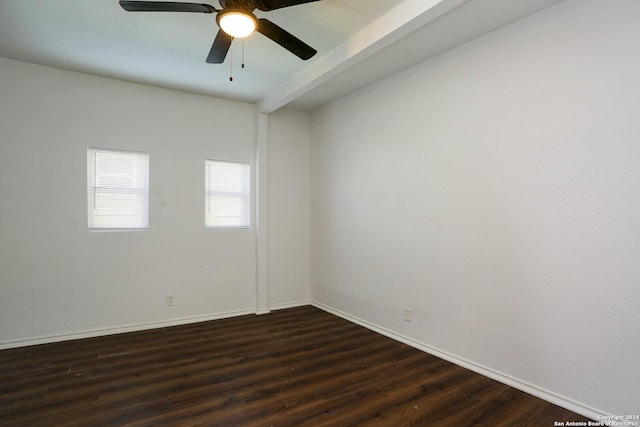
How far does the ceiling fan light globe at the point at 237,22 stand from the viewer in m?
1.99

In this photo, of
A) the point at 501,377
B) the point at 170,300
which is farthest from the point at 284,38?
the point at 170,300

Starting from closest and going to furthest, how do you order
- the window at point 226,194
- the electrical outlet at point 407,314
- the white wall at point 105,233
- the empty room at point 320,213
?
the empty room at point 320,213 → the white wall at point 105,233 → the electrical outlet at point 407,314 → the window at point 226,194

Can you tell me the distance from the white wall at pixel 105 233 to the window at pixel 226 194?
12 cm

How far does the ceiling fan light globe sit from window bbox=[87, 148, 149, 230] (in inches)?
93.7

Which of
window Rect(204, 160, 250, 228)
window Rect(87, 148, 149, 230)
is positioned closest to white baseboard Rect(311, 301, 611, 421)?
window Rect(204, 160, 250, 228)

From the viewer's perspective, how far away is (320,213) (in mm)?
4832

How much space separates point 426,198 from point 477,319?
114 cm

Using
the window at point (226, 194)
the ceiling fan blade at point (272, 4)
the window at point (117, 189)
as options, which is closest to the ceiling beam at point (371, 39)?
the ceiling fan blade at point (272, 4)

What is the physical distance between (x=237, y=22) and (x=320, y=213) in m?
3.05

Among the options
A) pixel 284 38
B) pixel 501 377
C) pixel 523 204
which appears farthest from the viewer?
pixel 501 377

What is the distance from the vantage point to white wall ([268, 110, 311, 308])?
186 inches

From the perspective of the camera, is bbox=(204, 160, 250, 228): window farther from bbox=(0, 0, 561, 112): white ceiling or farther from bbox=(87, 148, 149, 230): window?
bbox=(0, 0, 561, 112): white ceiling

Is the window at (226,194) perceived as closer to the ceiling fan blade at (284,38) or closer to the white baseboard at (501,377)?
the white baseboard at (501,377)

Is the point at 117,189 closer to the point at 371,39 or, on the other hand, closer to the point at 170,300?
the point at 170,300
